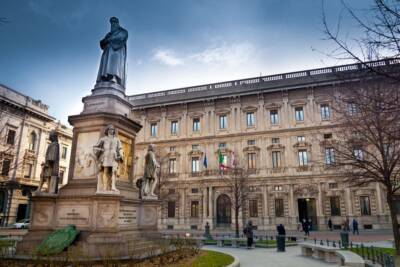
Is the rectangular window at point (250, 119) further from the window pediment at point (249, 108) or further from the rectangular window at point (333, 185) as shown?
the rectangular window at point (333, 185)

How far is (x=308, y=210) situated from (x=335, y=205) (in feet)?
9.42

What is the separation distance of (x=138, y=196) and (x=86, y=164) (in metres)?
2.32

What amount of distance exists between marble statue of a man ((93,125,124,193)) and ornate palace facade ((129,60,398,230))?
26063mm

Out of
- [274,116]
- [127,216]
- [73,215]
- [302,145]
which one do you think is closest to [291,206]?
[302,145]

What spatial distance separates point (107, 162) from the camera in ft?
31.6

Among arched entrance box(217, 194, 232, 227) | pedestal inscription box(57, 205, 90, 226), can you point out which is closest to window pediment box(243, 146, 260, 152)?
arched entrance box(217, 194, 232, 227)

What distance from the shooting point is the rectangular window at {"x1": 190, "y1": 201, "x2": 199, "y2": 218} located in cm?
3734

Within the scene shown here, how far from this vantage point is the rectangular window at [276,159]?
35.8 metres

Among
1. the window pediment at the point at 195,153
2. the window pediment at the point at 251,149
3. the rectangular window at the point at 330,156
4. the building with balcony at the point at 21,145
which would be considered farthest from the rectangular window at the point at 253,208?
the building with balcony at the point at 21,145

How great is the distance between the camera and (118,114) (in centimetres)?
1116

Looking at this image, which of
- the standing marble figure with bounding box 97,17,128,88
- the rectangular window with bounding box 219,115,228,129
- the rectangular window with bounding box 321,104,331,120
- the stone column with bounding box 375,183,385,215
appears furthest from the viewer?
the rectangular window with bounding box 219,115,228,129

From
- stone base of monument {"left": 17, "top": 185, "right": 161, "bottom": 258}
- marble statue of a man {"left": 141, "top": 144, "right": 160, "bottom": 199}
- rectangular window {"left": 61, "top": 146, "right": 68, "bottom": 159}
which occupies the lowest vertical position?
stone base of monument {"left": 17, "top": 185, "right": 161, "bottom": 258}

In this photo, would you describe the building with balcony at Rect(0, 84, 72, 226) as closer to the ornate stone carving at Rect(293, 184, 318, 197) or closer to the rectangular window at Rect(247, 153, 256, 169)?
the rectangular window at Rect(247, 153, 256, 169)

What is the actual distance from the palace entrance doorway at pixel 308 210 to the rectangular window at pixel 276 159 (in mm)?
4556
